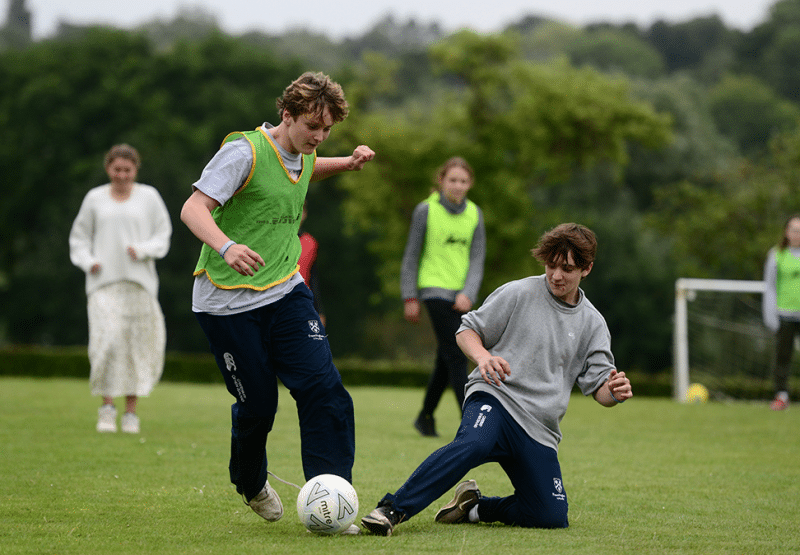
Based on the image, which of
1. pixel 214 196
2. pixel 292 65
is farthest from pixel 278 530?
pixel 292 65

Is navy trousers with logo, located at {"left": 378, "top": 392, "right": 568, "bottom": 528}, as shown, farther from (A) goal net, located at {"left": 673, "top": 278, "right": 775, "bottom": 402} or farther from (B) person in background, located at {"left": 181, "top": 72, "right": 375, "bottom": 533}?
(A) goal net, located at {"left": 673, "top": 278, "right": 775, "bottom": 402}

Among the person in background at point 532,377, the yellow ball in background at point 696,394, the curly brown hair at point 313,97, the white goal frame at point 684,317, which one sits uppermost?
the curly brown hair at point 313,97

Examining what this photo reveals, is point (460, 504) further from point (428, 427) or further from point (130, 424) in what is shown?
point (130, 424)

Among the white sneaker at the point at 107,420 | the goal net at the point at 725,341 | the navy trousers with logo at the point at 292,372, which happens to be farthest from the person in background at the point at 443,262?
the goal net at the point at 725,341

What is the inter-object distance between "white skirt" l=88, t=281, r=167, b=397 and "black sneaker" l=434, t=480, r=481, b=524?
14.3 feet

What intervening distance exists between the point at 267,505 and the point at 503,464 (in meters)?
1.17

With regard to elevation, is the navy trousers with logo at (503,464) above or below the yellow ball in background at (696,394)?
above

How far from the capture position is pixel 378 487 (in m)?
5.83

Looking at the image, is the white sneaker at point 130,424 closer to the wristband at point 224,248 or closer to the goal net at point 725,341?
the wristband at point 224,248

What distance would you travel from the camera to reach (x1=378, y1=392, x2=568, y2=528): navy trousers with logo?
448cm

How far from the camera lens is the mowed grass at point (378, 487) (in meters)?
4.25

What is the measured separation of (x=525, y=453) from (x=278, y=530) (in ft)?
4.00

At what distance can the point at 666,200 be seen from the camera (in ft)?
125

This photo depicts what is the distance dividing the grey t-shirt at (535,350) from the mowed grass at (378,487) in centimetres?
57
